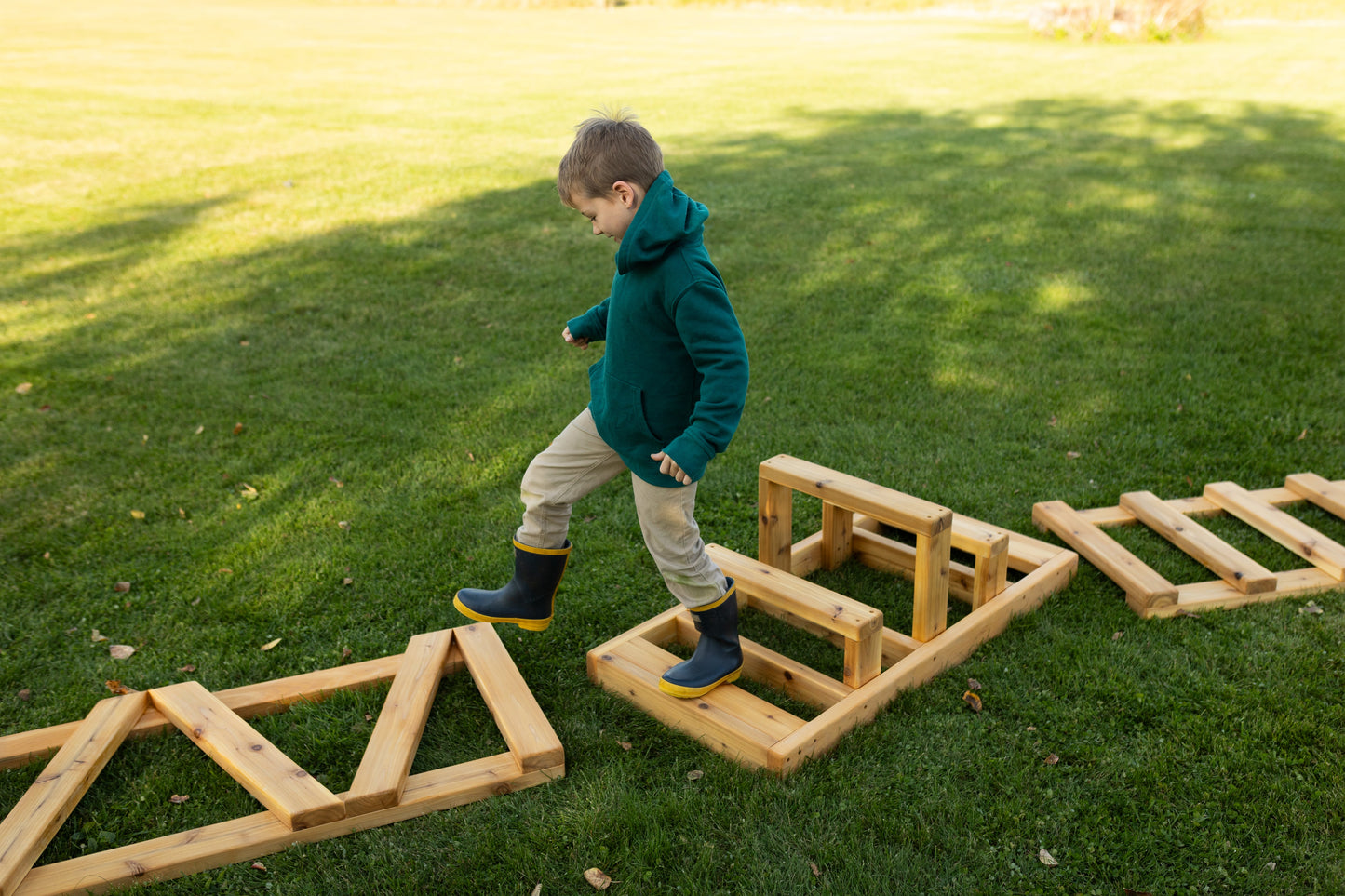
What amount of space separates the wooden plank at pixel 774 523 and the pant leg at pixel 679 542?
2.03ft

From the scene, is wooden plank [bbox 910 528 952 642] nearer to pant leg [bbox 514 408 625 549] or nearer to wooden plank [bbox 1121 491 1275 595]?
pant leg [bbox 514 408 625 549]

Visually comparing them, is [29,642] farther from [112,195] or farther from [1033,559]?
[112,195]

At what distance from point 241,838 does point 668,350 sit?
1.89 metres

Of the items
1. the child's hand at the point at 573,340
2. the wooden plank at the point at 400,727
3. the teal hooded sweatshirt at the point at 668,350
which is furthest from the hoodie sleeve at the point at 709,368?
the wooden plank at the point at 400,727

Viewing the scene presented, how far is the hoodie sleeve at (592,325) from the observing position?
3398 millimetres

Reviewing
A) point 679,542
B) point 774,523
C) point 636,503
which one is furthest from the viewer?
point 774,523

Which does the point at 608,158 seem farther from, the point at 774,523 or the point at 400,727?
the point at 400,727

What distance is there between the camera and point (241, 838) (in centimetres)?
280

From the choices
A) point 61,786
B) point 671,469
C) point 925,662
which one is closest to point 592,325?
point 671,469

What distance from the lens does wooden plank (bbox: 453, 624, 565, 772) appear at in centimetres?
306

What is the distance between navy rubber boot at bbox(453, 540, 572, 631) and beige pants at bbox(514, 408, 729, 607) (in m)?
0.07

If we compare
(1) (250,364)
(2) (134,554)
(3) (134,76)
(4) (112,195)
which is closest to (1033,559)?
(2) (134,554)

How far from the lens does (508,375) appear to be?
20.8ft

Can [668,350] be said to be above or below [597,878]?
above
